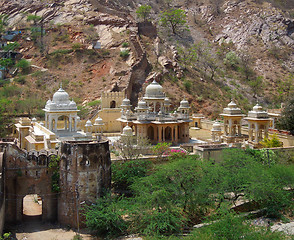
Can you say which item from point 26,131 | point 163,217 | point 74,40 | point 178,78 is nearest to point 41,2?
point 74,40

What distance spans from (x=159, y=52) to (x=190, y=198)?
40.9m

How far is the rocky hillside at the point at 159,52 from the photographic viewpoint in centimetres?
4988

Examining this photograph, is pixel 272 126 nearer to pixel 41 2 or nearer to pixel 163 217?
pixel 163 217

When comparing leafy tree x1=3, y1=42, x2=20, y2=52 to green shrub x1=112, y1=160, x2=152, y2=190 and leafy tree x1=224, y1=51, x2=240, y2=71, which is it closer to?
leafy tree x1=224, y1=51, x2=240, y2=71

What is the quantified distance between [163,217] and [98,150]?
5.03m

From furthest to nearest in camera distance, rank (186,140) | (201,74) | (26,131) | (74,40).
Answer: (74,40)
(201,74)
(186,140)
(26,131)

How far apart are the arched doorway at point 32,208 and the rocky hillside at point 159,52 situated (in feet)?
67.7

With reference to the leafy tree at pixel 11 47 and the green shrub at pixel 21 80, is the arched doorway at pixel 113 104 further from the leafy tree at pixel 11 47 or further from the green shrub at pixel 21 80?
the leafy tree at pixel 11 47

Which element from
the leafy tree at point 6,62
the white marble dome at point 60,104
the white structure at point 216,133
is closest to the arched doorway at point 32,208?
the white marble dome at point 60,104

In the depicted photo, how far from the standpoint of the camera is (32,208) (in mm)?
21984

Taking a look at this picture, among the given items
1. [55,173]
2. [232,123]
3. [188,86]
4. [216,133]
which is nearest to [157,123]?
[216,133]

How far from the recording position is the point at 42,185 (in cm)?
2005

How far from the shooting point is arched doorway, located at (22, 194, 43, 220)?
20641 mm

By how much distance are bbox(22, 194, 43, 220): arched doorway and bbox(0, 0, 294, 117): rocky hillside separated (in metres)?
20.6
